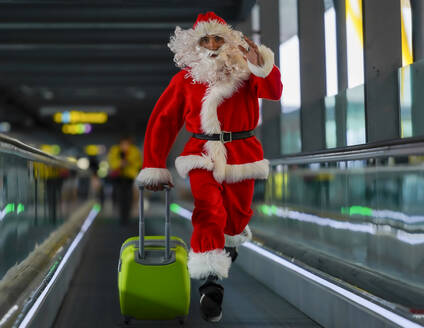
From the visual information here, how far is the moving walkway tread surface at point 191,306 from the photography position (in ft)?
13.6

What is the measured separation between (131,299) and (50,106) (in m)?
26.4

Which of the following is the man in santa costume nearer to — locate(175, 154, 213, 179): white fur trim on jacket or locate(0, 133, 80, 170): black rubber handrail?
locate(175, 154, 213, 179): white fur trim on jacket

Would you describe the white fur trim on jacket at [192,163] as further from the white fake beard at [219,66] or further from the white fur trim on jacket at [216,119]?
the white fake beard at [219,66]

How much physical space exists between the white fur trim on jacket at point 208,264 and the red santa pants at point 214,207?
0.12 ft

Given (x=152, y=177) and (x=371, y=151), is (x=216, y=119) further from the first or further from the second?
(x=371, y=151)

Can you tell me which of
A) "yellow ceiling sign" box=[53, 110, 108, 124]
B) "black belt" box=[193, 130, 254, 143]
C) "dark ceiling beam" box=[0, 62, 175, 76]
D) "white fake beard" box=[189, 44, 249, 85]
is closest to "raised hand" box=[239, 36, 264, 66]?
"white fake beard" box=[189, 44, 249, 85]

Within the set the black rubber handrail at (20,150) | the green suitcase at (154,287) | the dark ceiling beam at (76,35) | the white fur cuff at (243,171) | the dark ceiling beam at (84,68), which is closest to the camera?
the black rubber handrail at (20,150)

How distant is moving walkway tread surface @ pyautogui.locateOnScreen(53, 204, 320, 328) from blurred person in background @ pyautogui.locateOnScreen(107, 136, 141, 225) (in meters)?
4.77

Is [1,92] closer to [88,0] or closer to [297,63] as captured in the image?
[88,0]

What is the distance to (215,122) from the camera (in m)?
Result: 4.12

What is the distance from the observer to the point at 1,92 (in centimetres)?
2419

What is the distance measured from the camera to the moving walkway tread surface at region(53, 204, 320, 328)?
13.6 ft

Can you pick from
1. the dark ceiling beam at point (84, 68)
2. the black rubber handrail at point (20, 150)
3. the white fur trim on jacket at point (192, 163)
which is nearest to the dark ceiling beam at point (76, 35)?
the dark ceiling beam at point (84, 68)

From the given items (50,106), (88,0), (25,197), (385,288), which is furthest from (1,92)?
(385,288)
